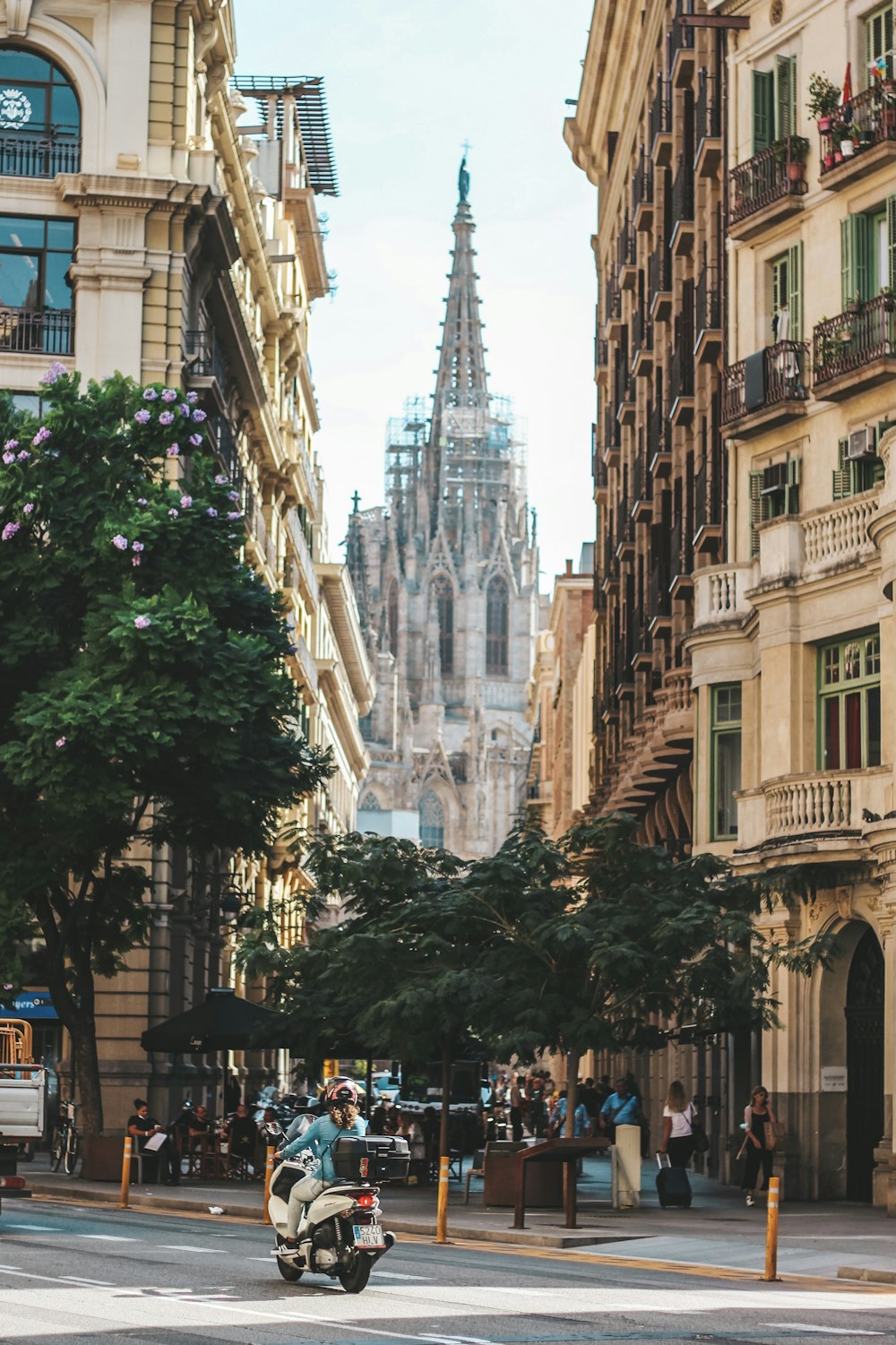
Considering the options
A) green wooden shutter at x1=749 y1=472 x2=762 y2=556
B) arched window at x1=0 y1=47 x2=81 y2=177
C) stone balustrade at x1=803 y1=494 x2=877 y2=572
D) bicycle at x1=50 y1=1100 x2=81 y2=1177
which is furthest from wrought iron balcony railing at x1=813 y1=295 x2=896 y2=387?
arched window at x1=0 y1=47 x2=81 y2=177

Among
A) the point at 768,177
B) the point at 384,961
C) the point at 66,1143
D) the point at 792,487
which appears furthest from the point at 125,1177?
the point at 768,177

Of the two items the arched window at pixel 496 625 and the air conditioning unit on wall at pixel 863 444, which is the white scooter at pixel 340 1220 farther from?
the arched window at pixel 496 625

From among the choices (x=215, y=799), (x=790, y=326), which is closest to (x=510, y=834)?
(x=215, y=799)

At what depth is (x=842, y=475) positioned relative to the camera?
32750mm

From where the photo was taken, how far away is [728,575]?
35031mm

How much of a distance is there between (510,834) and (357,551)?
16527cm

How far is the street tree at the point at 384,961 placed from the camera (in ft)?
93.4

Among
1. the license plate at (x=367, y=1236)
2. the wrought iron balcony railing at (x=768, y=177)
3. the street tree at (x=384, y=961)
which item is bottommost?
the license plate at (x=367, y=1236)

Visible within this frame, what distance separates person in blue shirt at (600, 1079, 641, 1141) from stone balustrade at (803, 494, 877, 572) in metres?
7.74

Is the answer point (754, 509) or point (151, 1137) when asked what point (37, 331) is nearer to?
point (754, 509)

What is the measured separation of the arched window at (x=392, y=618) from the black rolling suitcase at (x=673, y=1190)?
164 meters

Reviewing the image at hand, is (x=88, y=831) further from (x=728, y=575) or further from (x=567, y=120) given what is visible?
(x=567, y=120)

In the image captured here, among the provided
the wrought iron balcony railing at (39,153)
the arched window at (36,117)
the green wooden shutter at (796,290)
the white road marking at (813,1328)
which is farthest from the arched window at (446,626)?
the white road marking at (813,1328)

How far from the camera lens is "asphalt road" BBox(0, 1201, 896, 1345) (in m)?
13.8
